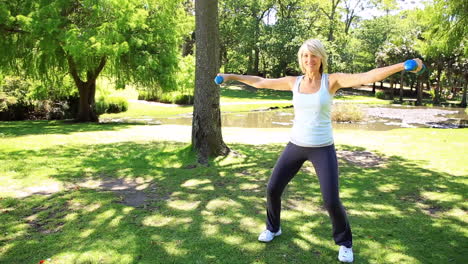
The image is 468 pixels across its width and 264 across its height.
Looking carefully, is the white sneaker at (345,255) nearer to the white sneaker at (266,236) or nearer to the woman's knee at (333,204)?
the woman's knee at (333,204)

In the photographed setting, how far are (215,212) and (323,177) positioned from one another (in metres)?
1.97

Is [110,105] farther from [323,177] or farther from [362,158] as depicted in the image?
[323,177]

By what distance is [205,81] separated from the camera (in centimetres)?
775

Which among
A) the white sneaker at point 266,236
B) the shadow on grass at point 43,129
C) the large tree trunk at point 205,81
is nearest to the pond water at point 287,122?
the shadow on grass at point 43,129

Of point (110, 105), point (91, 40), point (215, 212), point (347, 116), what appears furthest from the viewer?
point (110, 105)

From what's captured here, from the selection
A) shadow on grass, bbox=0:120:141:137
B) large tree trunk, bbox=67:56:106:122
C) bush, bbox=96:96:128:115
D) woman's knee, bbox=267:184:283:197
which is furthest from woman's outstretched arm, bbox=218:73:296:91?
bush, bbox=96:96:128:115

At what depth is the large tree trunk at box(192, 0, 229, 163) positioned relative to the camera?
779 cm

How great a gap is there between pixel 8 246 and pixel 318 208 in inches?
147

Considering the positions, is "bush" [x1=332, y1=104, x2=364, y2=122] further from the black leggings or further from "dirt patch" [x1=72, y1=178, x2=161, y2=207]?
the black leggings

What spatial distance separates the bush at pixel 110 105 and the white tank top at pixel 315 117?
22.7 m

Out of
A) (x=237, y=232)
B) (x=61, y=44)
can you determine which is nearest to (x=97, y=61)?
(x=61, y=44)

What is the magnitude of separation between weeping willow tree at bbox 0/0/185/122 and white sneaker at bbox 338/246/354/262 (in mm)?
12653

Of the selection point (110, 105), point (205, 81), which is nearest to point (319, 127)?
point (205, 81)

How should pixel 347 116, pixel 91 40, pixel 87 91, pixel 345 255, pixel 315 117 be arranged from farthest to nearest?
pixel 347 116
pixel 87 91
pixel 91 40
pixel 345 255
pixel 315 117
